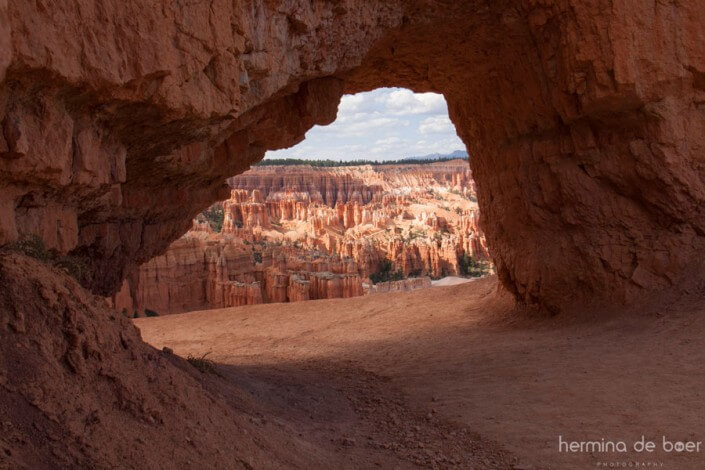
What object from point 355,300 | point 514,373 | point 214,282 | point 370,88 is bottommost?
point 214,282

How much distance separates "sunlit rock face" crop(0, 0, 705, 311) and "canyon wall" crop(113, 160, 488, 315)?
13477 millimetres

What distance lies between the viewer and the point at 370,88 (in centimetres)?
1102

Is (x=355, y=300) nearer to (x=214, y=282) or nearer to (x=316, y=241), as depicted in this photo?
(x=214, y=282)

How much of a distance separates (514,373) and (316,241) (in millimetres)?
44440

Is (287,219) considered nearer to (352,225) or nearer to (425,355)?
(352,225)

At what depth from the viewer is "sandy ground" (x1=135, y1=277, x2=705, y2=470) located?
4418mm

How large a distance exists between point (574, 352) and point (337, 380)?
303 centimetres

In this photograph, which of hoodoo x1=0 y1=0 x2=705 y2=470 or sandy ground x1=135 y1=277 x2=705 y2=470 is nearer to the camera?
hoodoo x1=0 y1=0 x2=705 y2=470

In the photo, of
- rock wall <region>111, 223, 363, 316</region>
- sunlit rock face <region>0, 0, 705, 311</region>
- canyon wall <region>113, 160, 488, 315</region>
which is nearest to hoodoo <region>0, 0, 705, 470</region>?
sunlit rock face <region>0, 0, 705, 311</region>

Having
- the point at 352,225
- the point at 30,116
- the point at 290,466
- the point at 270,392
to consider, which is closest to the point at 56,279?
the point at 30,116

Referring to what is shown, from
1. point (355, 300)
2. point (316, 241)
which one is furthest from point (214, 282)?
point (316, 241)

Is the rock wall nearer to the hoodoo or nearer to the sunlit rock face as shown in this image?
the hoodoo

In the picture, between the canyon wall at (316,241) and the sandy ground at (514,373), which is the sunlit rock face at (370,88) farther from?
the canyon wall at (316,241)

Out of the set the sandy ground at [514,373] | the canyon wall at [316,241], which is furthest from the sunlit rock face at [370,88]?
the canyon wall at [316,241]
